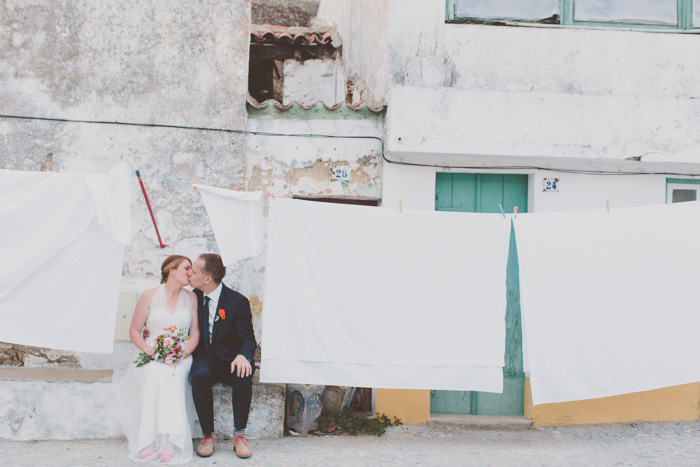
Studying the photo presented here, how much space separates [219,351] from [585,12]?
438 centimetres

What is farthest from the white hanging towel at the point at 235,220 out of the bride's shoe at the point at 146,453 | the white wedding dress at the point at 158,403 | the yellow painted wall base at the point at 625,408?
the yellow painted wall base at the point at 625,408

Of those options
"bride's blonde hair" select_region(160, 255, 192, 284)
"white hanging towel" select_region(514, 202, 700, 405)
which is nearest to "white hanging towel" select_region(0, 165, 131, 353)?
"bride's blonde hair" select_region(160, 255, 192, 284)

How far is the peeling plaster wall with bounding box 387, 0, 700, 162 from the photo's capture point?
211 inches

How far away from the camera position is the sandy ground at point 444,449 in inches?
175

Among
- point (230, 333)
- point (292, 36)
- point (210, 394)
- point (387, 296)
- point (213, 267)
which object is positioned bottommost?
point (210, 394)

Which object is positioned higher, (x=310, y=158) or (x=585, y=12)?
(x=585, y=12)

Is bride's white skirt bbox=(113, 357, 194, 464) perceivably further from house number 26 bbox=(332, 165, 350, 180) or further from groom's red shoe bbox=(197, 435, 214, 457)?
house number 26 bbox=(332, 165, 350, 180)

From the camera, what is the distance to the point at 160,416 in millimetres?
4344

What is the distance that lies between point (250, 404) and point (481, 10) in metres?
3.92

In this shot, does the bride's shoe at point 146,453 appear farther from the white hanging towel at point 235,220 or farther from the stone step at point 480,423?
the stone step at point 480,423

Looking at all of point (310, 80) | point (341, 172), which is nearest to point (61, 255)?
point (341, 172)

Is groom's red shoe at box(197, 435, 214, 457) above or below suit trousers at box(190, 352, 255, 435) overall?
below

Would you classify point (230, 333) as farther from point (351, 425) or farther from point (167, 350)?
point (351, 425)

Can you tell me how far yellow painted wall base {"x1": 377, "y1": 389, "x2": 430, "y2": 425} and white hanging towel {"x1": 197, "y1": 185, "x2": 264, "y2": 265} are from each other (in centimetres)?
200
